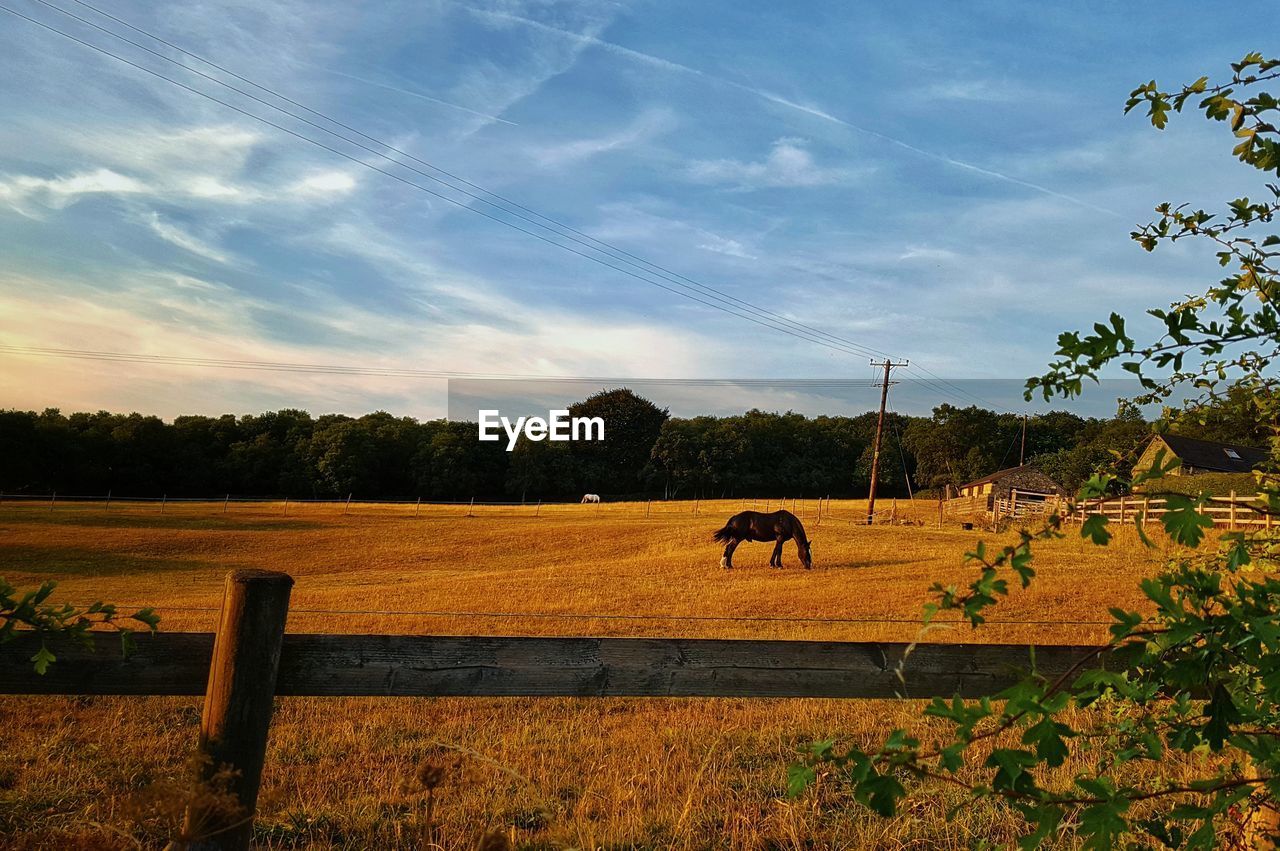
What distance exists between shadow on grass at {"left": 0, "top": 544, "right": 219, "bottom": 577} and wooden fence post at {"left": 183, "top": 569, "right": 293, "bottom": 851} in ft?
116

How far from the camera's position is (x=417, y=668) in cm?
379

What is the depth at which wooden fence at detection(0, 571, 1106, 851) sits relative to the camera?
3.30m

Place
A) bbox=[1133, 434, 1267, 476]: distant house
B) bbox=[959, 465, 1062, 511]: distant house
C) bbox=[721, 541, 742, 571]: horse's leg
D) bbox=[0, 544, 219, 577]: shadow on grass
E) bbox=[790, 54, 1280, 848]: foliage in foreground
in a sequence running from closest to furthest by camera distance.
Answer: bbox=[790, 54, 1280, 848]: foliage in foreground, bbox=[721, 541, 742, 571]: horse's leg, bbox=[0, 544, 219, 577]: shadow on grass, bbox=[1133, 434, 1267, 476]: distant house, bbox=[959, 465, 1062, 511]: distant house

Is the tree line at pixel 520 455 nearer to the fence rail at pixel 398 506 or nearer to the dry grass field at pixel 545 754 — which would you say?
the fence rail at pixel 398 506

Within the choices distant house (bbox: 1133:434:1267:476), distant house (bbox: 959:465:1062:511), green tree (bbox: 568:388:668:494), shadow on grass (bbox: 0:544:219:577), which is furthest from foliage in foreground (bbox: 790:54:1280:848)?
green tree (bbox: 568:388:668:494)

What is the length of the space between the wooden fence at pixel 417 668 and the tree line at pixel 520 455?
254 feet

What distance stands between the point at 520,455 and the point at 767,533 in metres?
69.7

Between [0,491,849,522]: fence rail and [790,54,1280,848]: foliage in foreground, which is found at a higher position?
[790,54,1280,848]: foliage in foreground

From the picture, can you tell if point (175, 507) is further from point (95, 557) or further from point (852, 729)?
point (852, 729)

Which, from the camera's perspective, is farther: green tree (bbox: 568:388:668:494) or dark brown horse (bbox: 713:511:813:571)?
green tree (bbox: 568:388:668:494)

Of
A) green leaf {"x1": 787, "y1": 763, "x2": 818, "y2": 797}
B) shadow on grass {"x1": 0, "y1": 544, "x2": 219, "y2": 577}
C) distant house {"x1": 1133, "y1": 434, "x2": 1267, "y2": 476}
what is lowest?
shadow on grass {"x1": 0, "y1": 544, "x2": 219, "y2": 577}

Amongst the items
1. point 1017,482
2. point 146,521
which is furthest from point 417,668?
point 1017,482

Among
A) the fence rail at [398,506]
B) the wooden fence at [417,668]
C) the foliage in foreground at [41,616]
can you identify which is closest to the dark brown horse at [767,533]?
the fence rail at [398,506]

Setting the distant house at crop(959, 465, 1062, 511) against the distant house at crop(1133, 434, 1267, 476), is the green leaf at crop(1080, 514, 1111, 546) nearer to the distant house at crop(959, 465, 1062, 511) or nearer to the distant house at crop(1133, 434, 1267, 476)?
the distant house at crop(1133, 434, 1267, 476)
